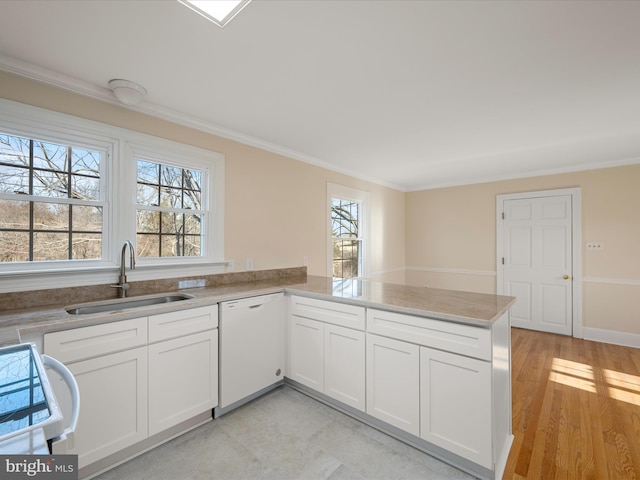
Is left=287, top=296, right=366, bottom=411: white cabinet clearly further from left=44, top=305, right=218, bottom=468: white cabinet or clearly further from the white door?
the white door

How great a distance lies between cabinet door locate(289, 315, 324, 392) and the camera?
7.90 ft

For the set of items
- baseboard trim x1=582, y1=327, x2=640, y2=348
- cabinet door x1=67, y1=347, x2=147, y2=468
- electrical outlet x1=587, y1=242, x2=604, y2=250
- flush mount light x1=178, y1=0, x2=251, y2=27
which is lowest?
baseboard trim x1=582, y1=327, x2=640, y2=348

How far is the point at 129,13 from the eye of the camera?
145cm

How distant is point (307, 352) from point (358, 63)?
2.19 m

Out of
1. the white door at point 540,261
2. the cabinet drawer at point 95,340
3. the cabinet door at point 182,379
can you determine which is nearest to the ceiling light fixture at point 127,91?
the cabinet drawer at point 95,340

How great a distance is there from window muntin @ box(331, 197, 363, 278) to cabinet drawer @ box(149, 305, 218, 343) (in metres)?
2.35

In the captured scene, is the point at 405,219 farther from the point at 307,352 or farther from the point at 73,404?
the point at 73,404

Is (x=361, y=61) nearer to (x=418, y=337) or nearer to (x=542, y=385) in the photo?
(x=418, y=337)

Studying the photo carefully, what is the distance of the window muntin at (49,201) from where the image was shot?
1894 mm

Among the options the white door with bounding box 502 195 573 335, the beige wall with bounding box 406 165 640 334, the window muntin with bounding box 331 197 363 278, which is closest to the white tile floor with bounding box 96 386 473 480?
the window muntin with bounding box 331 197 363 278

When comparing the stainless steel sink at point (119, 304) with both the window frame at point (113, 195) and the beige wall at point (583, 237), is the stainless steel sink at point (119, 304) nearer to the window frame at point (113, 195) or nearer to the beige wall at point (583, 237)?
the window frame at point (113, 195)

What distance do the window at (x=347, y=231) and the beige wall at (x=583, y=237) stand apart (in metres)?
1.54

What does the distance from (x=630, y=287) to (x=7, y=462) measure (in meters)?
5.63

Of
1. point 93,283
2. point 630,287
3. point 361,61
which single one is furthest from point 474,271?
point 93,283
